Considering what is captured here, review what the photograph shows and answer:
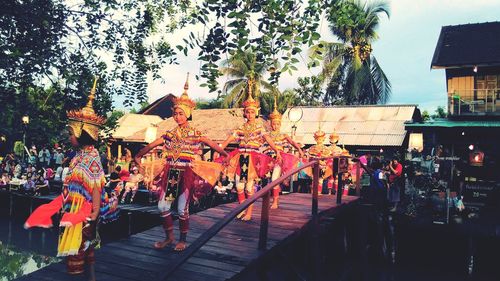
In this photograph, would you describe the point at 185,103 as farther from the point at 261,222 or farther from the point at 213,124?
the point at 213,124

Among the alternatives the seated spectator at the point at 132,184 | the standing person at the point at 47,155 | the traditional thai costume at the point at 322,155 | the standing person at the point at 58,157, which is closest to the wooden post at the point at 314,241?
the traditional thai costume at the point at 322,155

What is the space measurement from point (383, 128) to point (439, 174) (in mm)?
3179

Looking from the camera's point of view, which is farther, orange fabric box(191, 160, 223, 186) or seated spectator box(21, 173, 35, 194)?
seated spectator box(21, 173, 35, 194)

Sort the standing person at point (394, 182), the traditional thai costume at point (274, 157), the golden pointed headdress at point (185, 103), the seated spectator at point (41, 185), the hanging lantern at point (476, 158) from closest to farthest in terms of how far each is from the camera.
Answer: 1. the golden pointed headdress at point (185, 103)
2. the traditional thai costume at point (274, 157)
3. the standing person at point (394, 182)
4. the hanging lantern at point (476, 158)
5. the seated spectator at point (41, 185)

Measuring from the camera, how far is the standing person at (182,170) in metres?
4.87

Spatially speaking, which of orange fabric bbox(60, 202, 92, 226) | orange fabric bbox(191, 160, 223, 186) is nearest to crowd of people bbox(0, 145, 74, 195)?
orange fabric bbox(191, 160, 223, 186)

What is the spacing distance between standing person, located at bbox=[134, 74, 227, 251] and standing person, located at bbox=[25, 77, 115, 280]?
1031 mm

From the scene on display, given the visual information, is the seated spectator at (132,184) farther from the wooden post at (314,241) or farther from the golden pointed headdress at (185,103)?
the golden pointed headdress at (185,103)

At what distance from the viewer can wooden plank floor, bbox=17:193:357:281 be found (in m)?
3.99

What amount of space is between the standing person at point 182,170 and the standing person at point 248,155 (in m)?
1.39

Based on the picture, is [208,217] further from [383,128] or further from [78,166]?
[383,128]

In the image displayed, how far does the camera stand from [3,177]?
17391mm

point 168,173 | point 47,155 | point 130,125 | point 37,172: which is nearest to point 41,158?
point 47,155

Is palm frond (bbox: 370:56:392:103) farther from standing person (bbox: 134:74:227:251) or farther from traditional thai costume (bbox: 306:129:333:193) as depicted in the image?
standing person (bbox: 134:74:227:251)
